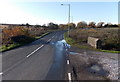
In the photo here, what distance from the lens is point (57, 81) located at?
264 inches

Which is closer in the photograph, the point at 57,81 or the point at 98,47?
the point at 57,81

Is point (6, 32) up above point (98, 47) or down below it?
above

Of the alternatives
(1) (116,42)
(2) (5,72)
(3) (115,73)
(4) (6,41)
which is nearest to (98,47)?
(1) (116,42)

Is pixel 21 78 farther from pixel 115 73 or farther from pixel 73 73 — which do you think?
pixel 115 73

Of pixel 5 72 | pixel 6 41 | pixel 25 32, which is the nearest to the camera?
pixel 5 72

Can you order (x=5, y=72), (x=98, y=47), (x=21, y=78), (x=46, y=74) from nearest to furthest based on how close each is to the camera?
(x=21, y=78), (x=46, y=74), (x=5, y=72), (x=98, y=47)

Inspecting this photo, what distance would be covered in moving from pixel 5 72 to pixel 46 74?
8.41ft

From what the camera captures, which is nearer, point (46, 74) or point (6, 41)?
point (46, 74)

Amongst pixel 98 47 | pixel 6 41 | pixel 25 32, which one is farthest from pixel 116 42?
pixel 25 32

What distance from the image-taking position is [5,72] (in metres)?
8.33

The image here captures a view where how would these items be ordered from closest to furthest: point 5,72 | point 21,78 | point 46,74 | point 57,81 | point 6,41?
point 57,81
point 21,78
point 46,74
point 5,72
point 6,41

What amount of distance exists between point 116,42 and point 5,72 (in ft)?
45.8

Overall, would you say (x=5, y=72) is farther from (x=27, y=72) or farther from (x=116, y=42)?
(x=116, y=42)

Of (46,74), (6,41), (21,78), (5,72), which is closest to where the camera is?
(21,78)
